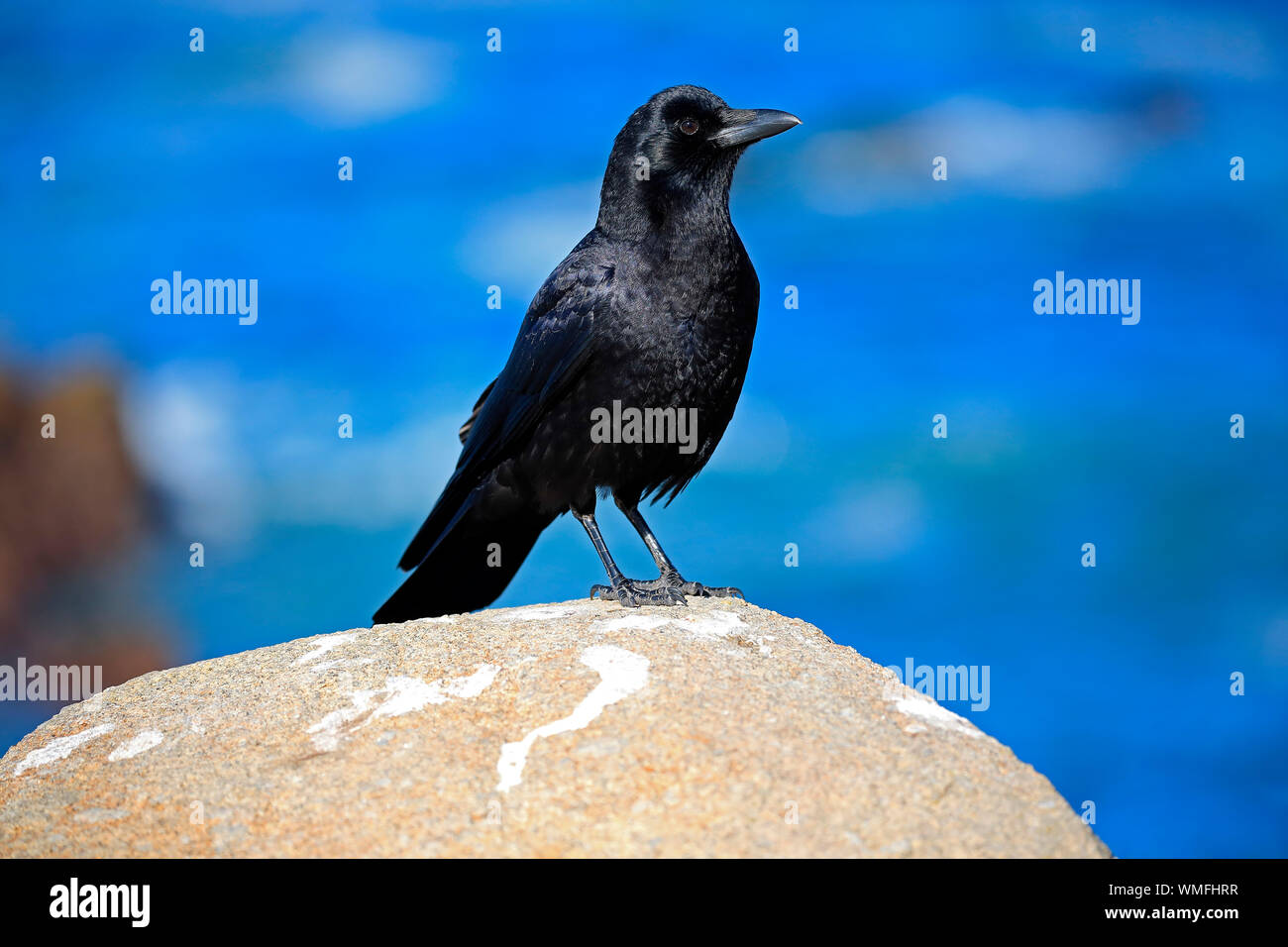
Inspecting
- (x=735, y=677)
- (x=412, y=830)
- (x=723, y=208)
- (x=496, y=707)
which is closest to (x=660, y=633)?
(x=735, y=677)

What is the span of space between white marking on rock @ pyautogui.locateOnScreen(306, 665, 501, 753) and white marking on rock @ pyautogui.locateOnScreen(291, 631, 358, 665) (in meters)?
0.75

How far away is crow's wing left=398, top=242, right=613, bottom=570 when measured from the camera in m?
5.55

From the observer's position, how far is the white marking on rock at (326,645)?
5164mm

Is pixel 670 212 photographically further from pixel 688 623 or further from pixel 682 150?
pixel 688 623

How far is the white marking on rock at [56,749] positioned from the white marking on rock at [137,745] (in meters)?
0.27

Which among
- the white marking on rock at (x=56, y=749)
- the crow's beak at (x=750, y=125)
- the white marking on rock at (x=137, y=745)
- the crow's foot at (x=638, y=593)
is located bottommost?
the white marking on rock at (x=56, y=749)

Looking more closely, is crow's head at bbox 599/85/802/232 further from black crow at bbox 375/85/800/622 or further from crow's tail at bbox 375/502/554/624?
crow's tail at bbox 375/502/554/624

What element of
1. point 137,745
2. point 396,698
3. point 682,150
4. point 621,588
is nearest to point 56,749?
point 137,745

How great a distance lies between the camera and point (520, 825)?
342cm

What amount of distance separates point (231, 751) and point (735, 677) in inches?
80.6

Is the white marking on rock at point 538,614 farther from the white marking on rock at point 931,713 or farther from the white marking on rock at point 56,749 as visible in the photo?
the white marking on rock at point 56,749

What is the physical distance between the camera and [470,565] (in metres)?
6.31

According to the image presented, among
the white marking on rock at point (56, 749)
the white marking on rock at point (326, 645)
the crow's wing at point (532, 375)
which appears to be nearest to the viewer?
the white marking on rock at point (56, 749)

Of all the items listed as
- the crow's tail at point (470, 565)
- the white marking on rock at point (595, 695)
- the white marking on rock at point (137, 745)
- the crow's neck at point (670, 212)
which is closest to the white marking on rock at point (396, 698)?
the white marking on rock at point (595, 695)
